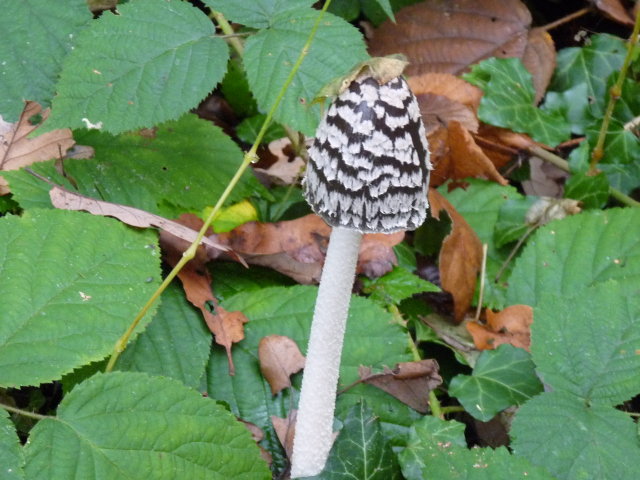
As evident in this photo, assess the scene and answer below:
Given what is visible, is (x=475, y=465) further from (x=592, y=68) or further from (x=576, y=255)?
(x=592, y=68)

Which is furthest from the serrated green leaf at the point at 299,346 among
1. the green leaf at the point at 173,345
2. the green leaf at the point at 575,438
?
the green leaf at the point at 575,438

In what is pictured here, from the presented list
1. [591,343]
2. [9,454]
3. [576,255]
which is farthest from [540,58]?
[9,454]

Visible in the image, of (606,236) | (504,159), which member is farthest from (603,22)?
(606,236)

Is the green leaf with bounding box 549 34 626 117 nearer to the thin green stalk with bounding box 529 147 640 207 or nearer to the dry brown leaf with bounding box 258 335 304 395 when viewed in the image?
the thin green stalk with bounding box 529 147 640 207

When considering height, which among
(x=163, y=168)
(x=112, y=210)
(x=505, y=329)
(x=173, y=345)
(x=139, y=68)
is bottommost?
(x=505, y=329)

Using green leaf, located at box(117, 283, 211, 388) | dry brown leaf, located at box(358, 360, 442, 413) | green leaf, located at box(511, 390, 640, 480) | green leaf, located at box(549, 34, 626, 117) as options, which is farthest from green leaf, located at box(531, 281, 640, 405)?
green leaf, located at box(549, 34, 626, 117)

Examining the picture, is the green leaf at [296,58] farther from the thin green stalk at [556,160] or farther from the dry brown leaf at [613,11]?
the dry brown leaf at [613,11]
